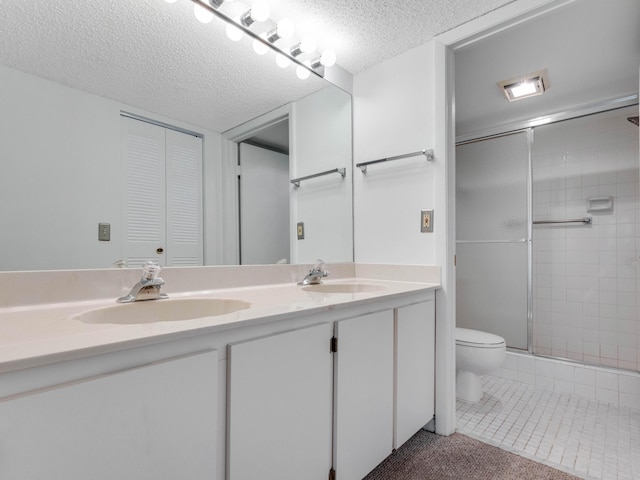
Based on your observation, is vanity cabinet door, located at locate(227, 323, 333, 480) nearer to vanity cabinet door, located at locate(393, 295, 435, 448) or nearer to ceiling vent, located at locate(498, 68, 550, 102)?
vanity cabinet door, located at locate(393, 295, 435, 448)

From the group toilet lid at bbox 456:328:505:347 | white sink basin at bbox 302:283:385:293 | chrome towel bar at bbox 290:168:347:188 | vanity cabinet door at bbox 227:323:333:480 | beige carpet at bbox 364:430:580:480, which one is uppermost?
chrome towel bar at bbox 290:168:347:188

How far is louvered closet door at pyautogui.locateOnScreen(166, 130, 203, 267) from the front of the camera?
1271 millimetres

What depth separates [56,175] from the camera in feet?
3.35

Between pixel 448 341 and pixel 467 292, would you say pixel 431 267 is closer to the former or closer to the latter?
pixel 448 341

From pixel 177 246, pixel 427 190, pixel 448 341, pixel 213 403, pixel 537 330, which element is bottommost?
pixel 537 330

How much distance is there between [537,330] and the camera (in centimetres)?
260

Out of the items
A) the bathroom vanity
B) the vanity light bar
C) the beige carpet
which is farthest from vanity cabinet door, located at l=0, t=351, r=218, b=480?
the vanity light bar

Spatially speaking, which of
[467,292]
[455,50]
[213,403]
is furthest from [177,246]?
[467,292]

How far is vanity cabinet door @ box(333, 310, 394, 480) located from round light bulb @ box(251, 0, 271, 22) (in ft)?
4.26

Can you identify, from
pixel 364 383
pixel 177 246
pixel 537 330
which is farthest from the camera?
pixel 537 330

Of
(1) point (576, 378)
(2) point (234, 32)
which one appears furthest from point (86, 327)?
(1) point (576, 378)

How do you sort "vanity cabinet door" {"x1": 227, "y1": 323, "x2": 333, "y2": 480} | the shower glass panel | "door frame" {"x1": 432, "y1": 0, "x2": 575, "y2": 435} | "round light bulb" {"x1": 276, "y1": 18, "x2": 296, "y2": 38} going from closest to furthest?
"vanity cabinet door" {"x1": 227, "y1": 323, "x2": 333, "y2": 480} → "round light bulb" {"x1": 276, "y1": 18, "x2": 296, "y2": 38} → "door frame" {"x1": 432, "y1": 0, "x2": 575, "y2": 435} → the shower glass panel

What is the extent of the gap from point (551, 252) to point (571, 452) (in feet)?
5.10

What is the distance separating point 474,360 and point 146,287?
1.80 meters
